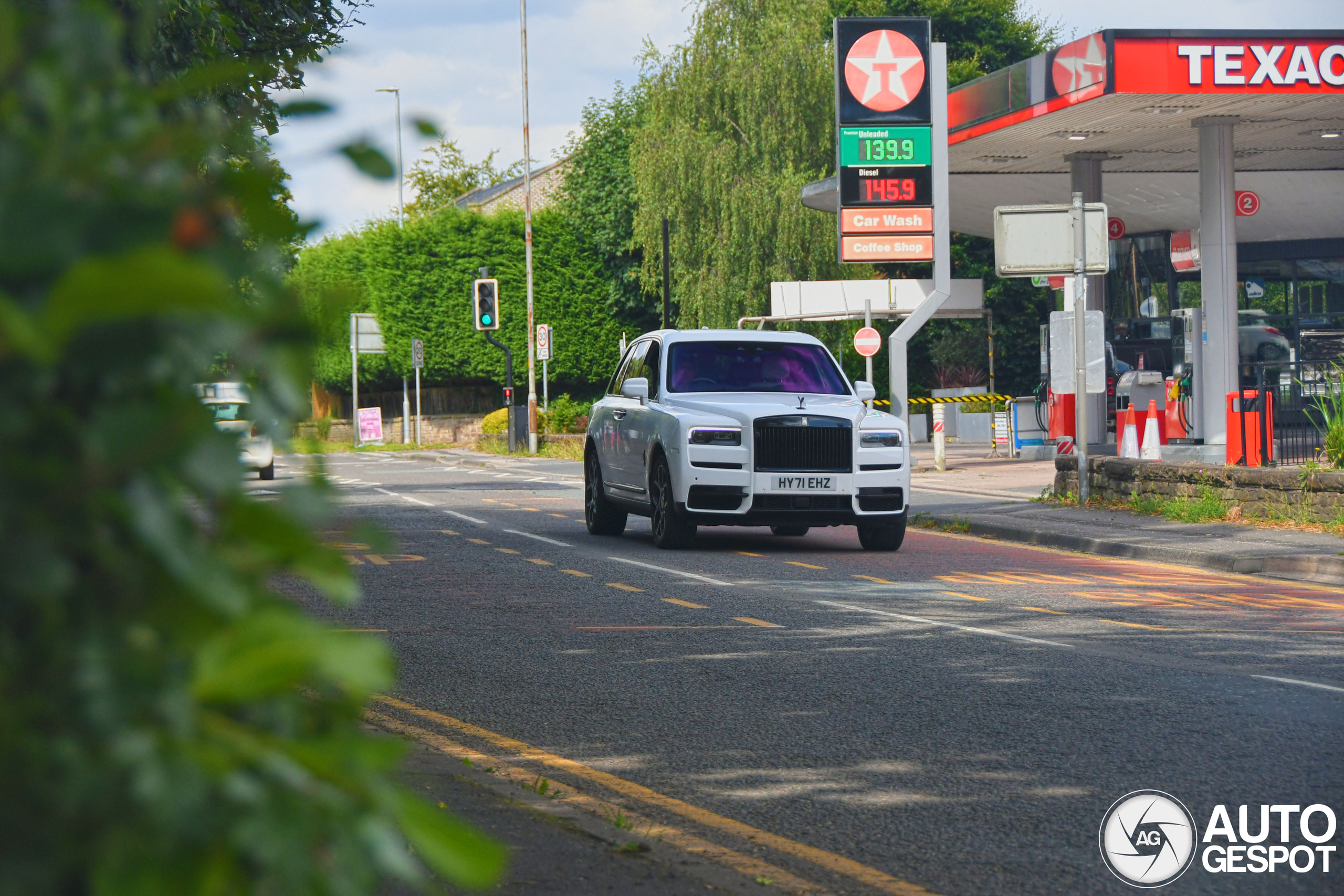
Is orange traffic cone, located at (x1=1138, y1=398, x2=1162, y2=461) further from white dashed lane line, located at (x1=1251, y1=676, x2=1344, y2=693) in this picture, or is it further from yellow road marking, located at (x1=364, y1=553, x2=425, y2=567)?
white dashed lane line, located at (x1=1251, y1=676, x2=1344, y2=693)

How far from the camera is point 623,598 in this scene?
10484 millimetres

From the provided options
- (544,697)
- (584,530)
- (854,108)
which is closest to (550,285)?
(854,108)

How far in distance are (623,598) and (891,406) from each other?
12.4 meters

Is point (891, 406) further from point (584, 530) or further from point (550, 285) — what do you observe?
point (550, 285)

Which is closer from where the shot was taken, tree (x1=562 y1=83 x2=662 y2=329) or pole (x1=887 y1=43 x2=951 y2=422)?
pole (x1=887 y1=43 x2=951 y2=422)

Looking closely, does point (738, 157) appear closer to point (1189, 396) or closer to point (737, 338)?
point (1189, 396)

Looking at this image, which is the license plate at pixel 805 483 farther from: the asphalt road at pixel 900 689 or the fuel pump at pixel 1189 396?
the fuel pump at pixel 1189 396

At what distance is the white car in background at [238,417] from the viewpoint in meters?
1.25

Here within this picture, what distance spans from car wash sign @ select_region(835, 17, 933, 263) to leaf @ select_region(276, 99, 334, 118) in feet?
73.5

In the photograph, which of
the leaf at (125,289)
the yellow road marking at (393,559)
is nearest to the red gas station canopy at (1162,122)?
the yellow road marking at (393,559)

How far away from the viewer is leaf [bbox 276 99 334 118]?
143 cm

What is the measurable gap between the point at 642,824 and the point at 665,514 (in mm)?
9014

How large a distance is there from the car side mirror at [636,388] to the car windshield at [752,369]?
291mm

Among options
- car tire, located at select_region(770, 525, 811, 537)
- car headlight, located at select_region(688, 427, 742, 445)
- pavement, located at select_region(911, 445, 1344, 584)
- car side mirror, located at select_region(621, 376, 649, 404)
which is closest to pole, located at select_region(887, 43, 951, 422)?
pavement, located at select_region(911, 445, 1344, 584)
